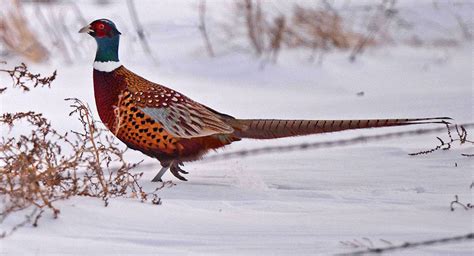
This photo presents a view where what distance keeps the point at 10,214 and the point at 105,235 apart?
38 cm

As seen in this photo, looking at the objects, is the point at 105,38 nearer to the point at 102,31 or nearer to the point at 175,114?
the point at 102,31

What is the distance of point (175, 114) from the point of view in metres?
4.68

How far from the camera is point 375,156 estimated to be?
551 cm

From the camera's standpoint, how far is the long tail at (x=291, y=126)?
444 cm

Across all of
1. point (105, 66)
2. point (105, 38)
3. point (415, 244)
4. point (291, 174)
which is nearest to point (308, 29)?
point (291, 174)

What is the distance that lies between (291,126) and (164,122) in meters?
0.56

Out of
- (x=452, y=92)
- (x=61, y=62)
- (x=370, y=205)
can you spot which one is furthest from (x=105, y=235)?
(x=61, y=62)

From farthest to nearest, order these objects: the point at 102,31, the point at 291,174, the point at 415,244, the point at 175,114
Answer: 1. the point at 291,174
2. the point at 102,31
3. the point at 175,114
4. the point at 415,244

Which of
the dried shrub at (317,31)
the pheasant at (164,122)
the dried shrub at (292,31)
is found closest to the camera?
the pheasant at (164,122)

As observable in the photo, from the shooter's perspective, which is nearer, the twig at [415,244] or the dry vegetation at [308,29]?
the twig at [415,244]

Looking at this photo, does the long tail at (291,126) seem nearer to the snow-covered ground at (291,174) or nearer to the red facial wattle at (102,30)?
the snow-covered ground at (291,174)

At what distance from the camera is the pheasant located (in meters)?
4.61

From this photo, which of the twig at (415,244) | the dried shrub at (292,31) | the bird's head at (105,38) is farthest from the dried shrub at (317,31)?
the twig at (415,244)

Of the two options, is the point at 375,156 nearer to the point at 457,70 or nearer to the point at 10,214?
the point at 10,214
